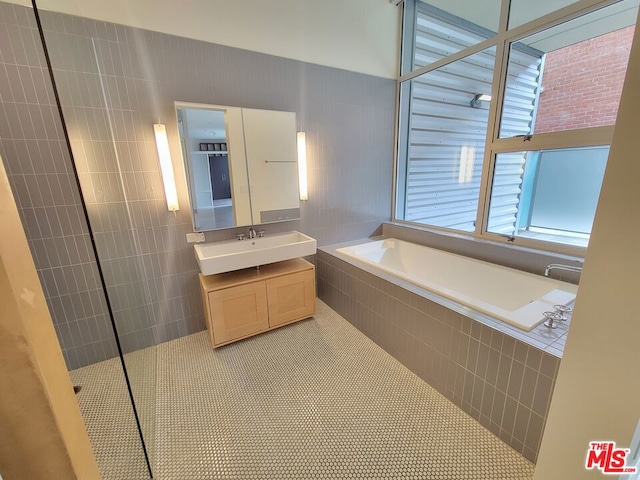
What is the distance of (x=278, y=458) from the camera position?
1386mm

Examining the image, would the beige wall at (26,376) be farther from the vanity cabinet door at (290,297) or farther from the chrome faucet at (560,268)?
the chrome faucet at (560,268)

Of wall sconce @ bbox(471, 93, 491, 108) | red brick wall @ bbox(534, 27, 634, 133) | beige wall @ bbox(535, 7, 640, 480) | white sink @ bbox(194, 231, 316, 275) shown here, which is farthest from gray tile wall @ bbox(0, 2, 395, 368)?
beige wall @ bbox(535, 7, 640, 480)

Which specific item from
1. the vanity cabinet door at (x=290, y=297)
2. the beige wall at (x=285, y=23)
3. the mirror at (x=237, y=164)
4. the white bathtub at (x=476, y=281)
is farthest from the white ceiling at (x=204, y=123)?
the white bathtub at (x=476, y=281)

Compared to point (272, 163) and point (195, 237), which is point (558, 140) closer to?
point (272, 163)

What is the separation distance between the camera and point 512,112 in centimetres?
232

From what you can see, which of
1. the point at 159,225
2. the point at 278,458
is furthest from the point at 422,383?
the point at 159,225

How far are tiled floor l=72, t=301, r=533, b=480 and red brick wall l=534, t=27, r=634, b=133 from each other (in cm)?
221

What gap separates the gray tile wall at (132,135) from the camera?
1549mm

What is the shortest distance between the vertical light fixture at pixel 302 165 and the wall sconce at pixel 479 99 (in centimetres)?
178

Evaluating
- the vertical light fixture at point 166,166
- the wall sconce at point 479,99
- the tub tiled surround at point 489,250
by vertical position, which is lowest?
the tub tiled surround at point 489,250

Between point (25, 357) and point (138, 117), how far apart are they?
2.05 metres

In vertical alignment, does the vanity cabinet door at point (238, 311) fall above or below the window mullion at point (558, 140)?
below

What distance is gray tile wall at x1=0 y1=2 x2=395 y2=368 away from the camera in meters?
1.55

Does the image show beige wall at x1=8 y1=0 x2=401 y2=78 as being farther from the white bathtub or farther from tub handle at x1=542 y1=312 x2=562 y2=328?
tub handle at x1=542 y1=312 x2=562 y2=328
